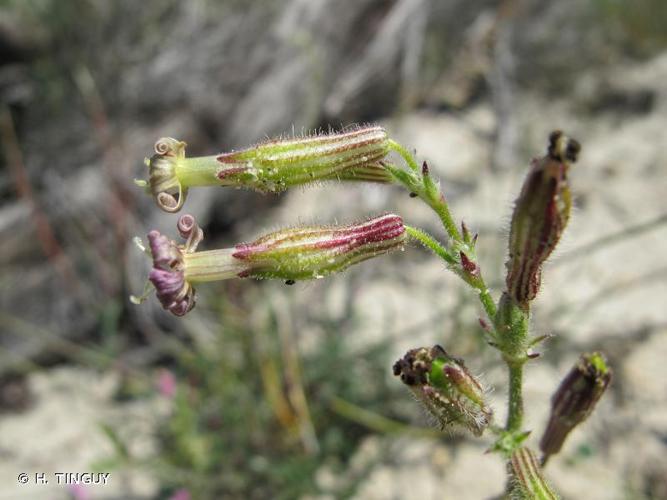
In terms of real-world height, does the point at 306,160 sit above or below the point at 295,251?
above

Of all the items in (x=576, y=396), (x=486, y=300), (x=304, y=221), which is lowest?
(x=576, y=396)

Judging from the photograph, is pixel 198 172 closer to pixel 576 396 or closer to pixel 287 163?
pixel 287 163

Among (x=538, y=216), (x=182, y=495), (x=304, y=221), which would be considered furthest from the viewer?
(x=304, y=221)

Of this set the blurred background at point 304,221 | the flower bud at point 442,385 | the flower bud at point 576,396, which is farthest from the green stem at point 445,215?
the blurred background at point 304,221

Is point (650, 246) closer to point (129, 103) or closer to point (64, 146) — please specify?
point (129, 103)

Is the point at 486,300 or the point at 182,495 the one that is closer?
the point at 486,300

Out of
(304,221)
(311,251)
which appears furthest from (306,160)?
(304,221)

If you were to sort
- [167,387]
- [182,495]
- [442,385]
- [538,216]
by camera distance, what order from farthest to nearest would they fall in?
[167,387], [182,495], [442,385], [538,216]
